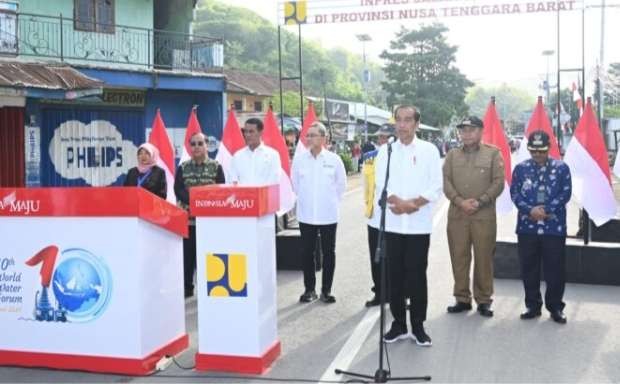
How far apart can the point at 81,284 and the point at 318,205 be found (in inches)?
123

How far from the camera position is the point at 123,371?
18.0ft

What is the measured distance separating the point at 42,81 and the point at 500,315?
28.5ft

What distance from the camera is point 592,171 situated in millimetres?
8844

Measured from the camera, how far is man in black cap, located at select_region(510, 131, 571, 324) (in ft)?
23.0

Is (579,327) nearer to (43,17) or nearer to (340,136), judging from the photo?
(43,17)

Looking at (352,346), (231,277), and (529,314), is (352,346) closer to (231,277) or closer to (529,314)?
(231,277)

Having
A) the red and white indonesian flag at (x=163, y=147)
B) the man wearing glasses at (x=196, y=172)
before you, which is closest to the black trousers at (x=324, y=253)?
the man wearing glasses at (x=196, y=172)

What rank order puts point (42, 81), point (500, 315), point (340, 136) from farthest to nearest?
1. point (340, 136)
2. point (42, 81)
3. point (500, 315)

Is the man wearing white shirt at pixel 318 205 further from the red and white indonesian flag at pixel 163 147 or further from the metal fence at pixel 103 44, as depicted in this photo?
the metal fence at pixel 103 44

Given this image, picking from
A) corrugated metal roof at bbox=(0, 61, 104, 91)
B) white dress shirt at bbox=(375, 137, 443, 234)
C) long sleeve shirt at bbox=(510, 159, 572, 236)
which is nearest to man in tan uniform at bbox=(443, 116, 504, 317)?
long sleeve shirt at bbox=(510, 159, 572, 236)

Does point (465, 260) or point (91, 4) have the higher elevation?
point (91, 4)

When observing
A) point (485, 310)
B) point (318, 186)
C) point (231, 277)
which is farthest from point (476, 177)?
point (231, 277)

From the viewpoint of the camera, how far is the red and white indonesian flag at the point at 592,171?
8797mm

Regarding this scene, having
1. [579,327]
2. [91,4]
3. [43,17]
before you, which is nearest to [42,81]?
[43,17]
